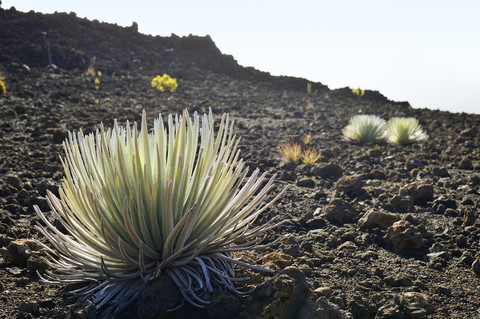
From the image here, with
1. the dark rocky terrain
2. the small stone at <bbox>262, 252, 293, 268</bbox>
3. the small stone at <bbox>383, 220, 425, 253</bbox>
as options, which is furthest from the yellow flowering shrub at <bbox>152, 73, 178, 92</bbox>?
the small stone at <bbox>262, 252, 293, 268</bbox>

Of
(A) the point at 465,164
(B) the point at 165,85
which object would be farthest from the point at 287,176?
(B) the point at 165,85

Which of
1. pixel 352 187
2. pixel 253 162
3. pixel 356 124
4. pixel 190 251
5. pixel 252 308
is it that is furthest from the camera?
pixel 356 124

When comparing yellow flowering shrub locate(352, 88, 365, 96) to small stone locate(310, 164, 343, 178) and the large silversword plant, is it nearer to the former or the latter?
small stone locate(310, 164, 343, 178)

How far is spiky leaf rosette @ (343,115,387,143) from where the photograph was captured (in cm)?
559

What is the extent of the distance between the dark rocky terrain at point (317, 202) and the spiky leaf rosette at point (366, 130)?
0.17m

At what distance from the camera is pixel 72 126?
5.66 metres

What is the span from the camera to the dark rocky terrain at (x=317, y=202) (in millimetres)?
1823

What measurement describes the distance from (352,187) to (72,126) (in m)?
3.60

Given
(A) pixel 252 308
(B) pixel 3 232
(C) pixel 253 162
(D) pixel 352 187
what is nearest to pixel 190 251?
(A) pixel 252 308

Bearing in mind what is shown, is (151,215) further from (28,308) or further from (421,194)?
(421,194)

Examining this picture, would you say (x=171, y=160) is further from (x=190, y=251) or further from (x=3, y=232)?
(x=3, y=232)

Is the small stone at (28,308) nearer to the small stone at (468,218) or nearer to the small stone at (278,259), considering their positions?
the small stone at (278,259)

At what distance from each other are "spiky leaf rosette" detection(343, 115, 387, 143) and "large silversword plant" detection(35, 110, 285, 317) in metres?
3.96

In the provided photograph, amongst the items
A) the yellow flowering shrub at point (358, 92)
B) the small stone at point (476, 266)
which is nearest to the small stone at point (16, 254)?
the small stone at point (476, 266)
